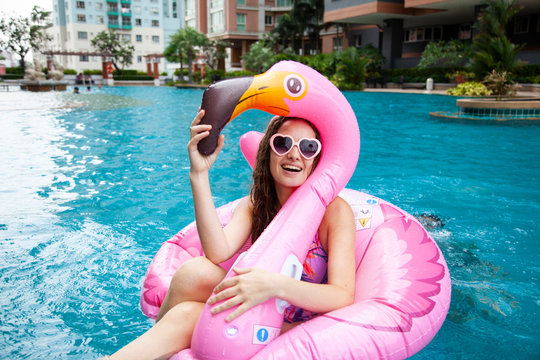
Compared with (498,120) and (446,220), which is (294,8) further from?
(446,220)

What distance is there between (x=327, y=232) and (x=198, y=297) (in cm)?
59

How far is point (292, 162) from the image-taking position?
190 centimetres

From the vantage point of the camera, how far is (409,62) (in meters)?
23.7

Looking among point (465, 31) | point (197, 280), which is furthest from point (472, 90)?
point (197, 280)

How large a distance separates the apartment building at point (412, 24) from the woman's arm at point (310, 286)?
63.7ft

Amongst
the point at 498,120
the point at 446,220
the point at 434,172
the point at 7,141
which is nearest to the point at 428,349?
the point at 446,220

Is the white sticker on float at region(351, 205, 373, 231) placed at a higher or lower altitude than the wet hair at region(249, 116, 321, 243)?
lower

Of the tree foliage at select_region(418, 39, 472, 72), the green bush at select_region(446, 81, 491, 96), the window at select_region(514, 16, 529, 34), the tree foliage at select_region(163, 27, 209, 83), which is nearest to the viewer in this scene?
the green bush at select_region(446, 81, 491, 96)

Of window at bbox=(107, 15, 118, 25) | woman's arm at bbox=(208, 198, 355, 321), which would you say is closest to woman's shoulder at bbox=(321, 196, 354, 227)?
woman's arm at bbox=(208, 198, 355, 321)

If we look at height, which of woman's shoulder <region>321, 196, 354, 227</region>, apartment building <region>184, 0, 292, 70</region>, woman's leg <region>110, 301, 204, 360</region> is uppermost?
apartment building <region>184, 0, 292, 70</region>

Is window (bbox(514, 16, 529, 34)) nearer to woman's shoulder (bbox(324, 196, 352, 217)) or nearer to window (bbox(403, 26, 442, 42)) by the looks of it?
window (bbox(403, 26, 442, 42))

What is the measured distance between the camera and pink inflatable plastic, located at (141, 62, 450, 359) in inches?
61.1

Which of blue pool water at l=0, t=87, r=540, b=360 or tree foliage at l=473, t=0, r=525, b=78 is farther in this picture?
tree foliage at l=473, t=0, r=525, b=78

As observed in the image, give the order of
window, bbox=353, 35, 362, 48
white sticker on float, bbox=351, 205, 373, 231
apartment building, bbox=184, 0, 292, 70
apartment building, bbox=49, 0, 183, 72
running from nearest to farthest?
white sticker on float, bbox=351, 205, 373, 231 → window, bbox=353, 35, 362, 48 → apartment building, bbox=184, 0, 292, 70 → apartment building, bbox=49, 0, 183, 72
